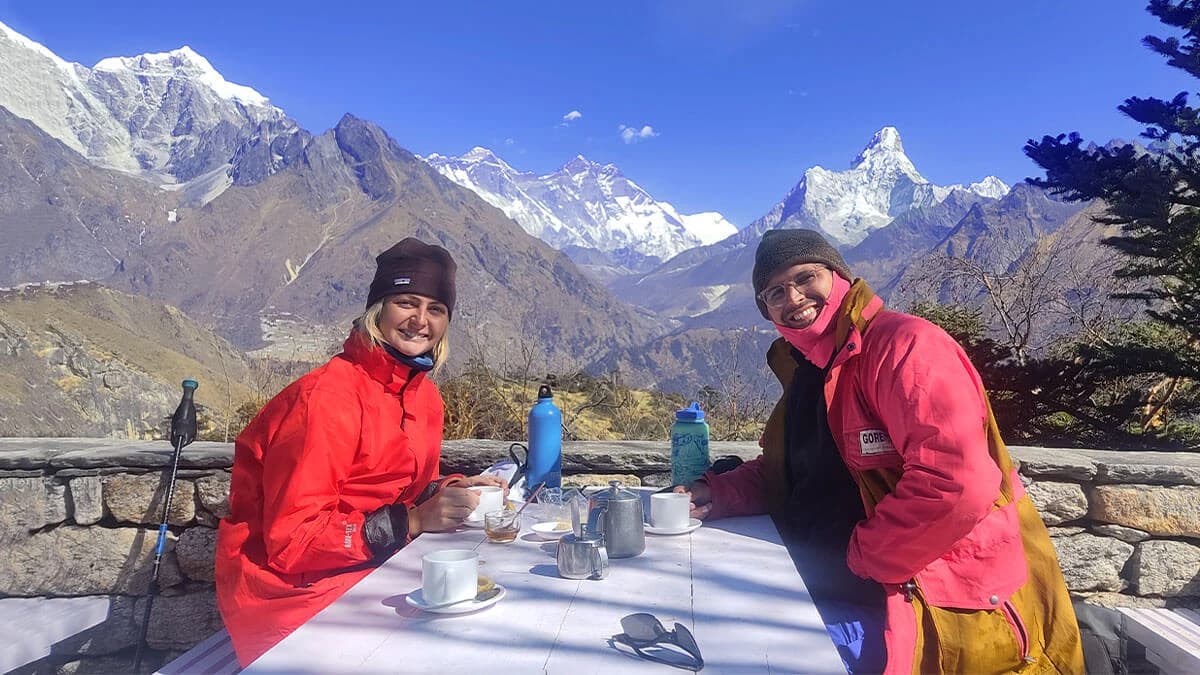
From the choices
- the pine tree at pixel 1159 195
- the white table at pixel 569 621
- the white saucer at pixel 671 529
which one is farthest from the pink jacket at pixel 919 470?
the pine tree at pixel 1159 195

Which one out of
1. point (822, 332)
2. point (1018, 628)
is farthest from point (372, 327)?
point (1018, 628)

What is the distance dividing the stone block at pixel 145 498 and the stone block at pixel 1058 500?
11.7 ft

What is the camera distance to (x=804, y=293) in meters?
2.26

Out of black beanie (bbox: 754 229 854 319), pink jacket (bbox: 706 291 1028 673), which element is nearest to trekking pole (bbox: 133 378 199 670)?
black beanie (bbox: 754 229 854 319)

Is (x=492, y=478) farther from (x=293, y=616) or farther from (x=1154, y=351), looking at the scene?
(x=1154, y=351)

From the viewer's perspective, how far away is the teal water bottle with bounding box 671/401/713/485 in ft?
8.88

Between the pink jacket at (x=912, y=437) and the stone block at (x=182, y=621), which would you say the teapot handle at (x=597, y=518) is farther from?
the stone block at (x=182, y=621)

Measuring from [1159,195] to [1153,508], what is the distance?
260 centimetres

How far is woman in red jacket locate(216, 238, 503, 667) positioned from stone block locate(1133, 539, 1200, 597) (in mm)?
2686

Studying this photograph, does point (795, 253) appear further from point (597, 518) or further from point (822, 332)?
point (597, 518)

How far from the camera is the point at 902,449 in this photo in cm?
186

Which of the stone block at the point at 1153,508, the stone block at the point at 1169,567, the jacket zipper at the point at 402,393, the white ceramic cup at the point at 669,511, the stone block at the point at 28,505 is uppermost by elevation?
the jacket zipper at the point at 402,393

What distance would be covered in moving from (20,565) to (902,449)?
350cm

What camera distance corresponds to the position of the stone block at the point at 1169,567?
9.89 feet
